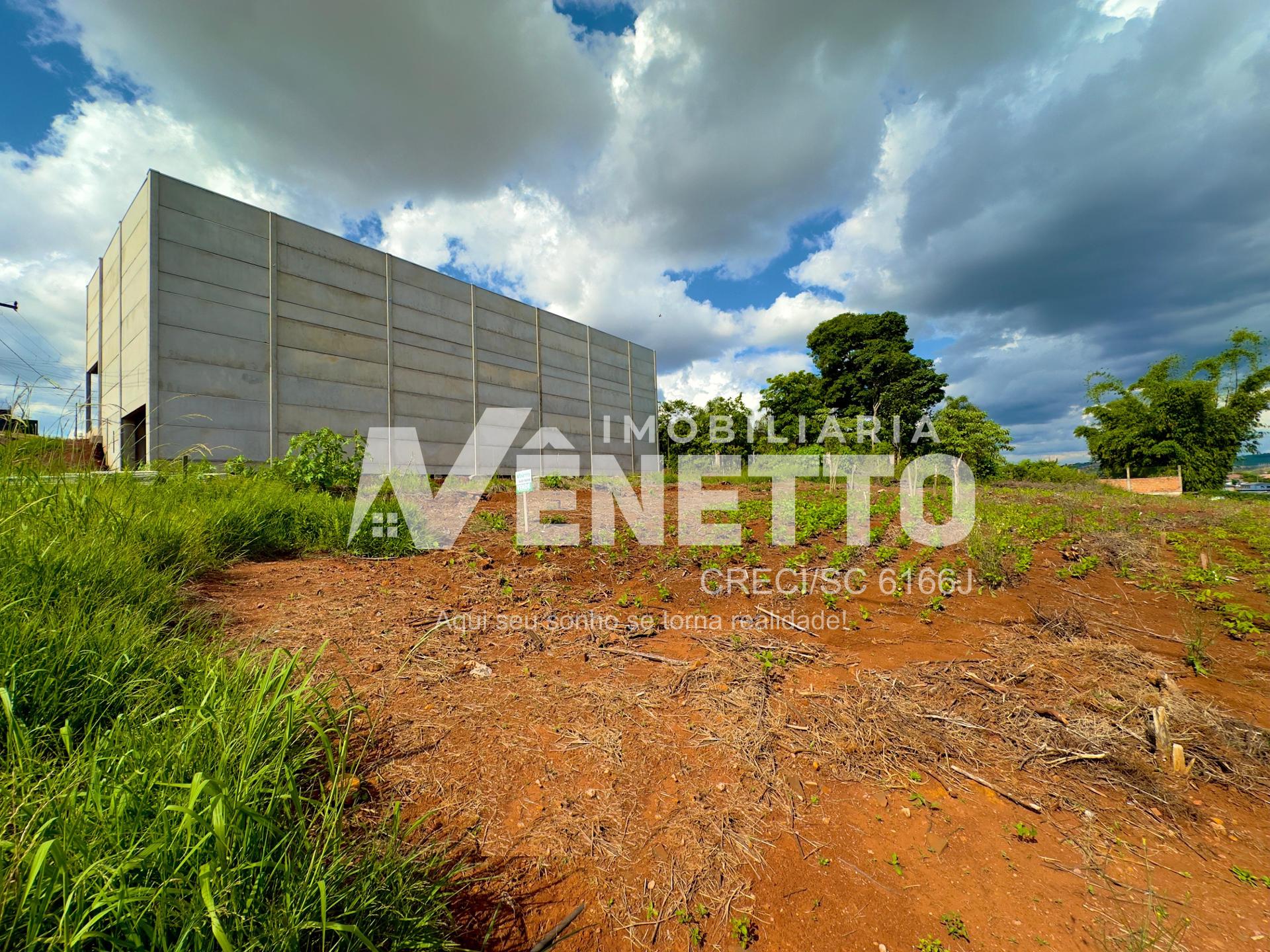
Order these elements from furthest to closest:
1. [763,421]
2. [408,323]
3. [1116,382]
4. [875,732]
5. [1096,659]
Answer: [763,421] → [1116,382] → [408,323] → [1096,659] → [875,732]

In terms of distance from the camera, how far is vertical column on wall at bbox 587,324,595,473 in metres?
20.7

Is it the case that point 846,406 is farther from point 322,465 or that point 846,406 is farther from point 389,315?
point 322,465

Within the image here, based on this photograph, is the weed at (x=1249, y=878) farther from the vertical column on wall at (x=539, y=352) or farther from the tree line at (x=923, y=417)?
the vertical column on wall at (x=539, y=352)

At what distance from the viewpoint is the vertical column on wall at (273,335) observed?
1158 centimetres

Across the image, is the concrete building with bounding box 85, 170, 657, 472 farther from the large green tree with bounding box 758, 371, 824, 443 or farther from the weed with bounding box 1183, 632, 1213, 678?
the large green tree with bounding box 758, 371, 824, 443

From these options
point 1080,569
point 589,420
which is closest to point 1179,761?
point 1080,569

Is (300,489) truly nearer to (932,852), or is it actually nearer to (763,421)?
(932,852)

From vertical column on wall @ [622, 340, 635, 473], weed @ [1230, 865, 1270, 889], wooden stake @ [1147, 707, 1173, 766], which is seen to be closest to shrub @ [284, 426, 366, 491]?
wooden stake @ [1147, 707, 1173, 766]

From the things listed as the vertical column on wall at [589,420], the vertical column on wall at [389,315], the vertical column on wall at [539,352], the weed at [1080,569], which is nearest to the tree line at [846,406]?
the vertical column on wall at [589,420]

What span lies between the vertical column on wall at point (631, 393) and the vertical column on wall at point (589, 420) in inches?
97.1

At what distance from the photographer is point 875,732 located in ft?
7.50

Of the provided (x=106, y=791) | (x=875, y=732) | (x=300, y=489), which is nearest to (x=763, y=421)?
(x=300, y=489)

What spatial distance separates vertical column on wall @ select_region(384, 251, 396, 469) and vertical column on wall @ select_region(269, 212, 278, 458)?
2.63 m

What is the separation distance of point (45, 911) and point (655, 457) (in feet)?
75.5
